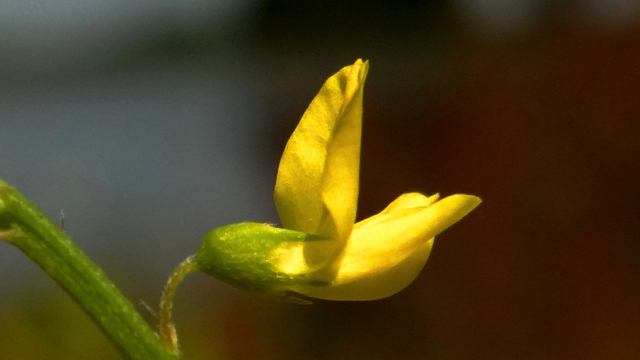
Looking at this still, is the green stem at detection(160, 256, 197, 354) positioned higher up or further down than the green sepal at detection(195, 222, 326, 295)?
further down

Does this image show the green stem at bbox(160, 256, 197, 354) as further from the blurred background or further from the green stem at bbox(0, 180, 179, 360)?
the blurred background

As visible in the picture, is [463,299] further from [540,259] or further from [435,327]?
[540,259]

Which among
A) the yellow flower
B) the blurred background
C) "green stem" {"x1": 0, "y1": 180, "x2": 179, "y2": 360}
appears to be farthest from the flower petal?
the blurred background

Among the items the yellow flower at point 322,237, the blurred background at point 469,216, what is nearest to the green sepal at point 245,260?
the yellow flower at point 322,237

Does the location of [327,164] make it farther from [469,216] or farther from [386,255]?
[469,216]

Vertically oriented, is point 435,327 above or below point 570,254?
below

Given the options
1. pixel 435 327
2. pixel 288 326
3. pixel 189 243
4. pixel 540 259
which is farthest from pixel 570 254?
pixel 189 243
